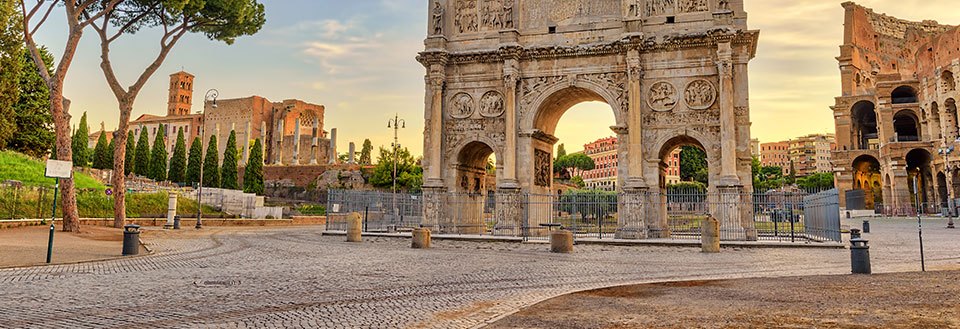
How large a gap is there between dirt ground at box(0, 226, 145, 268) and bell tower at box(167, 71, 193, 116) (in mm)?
93658

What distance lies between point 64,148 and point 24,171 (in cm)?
1444

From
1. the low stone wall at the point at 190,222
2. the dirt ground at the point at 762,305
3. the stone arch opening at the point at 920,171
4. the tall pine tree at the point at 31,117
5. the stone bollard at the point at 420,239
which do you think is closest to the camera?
the dirt ground at the point at 762,305

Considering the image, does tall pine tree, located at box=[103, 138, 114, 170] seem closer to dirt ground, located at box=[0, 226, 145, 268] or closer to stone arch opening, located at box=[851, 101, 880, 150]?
dirt ground, located at box=[0, 226, 145, 268]

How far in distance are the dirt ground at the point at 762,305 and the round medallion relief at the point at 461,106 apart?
17.3m

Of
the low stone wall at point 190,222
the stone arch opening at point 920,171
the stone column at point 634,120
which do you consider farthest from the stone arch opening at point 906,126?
the low stone wall at point 190,222

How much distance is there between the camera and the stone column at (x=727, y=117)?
72.4 feet

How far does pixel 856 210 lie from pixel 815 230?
3698 cm

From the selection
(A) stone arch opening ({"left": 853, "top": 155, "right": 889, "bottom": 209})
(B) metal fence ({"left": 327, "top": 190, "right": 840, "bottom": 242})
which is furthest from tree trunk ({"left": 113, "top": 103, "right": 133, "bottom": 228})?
(A) stone arch opening ({"left": 853, "top": 155, "right": 889, "bottom": 209})

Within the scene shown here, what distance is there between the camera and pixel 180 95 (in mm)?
107500

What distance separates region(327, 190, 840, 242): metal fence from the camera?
21.2 metres

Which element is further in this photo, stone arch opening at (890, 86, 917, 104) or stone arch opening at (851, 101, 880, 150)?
stone arch opening at (851, 101, 880, 150)

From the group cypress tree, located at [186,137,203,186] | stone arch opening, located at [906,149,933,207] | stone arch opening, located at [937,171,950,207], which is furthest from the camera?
cypress tree, located at [186,137,203,186]

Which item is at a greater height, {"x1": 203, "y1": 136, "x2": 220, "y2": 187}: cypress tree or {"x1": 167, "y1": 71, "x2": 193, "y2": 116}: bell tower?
{"x1": 167, "y1": 71, "x2": 193, "y2": 116}: bell tower

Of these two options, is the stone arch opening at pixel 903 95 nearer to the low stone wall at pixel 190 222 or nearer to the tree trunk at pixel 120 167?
the low stone wall at pixel 190 222
